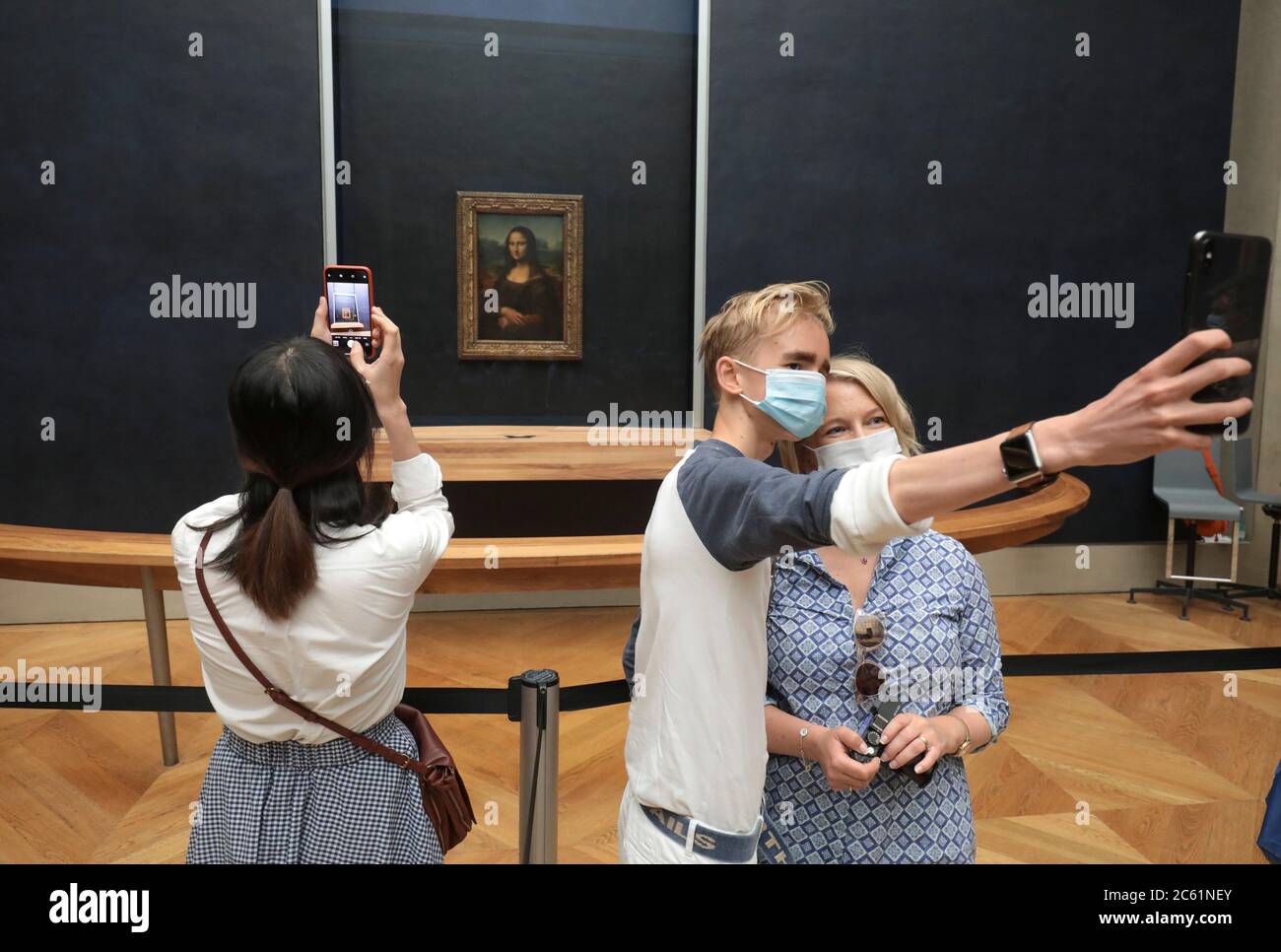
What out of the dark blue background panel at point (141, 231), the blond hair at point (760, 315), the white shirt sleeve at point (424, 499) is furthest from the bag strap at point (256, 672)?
the dark blue background panel at point (141, 231)

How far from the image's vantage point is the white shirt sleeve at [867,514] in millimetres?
1041

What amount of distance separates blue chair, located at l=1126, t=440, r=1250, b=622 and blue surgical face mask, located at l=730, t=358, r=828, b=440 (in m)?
5.93

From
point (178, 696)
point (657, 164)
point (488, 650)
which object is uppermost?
point (657, 164)

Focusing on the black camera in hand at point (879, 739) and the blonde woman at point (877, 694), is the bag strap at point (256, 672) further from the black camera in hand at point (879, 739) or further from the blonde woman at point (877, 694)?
the black camera in hand at point (879, 739)

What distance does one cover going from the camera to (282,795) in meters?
1.60

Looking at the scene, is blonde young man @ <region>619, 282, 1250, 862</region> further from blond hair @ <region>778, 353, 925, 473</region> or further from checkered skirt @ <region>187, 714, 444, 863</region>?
checkered skirt @ <region>187, 714, 444, 863</region>

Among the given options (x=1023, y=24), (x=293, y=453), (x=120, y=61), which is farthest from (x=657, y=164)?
(x=293, y=453)

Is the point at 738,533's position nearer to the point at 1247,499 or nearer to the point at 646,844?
the point at 646,844

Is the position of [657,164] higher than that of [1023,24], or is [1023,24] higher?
[1023,24]

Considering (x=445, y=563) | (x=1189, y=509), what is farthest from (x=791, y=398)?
(x=1189, y=509)

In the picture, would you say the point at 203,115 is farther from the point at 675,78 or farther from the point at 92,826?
the point at 92,826

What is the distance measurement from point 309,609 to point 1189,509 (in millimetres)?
6751

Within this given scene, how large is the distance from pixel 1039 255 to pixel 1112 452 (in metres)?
6.75

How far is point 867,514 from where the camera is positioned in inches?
A: 41.2
